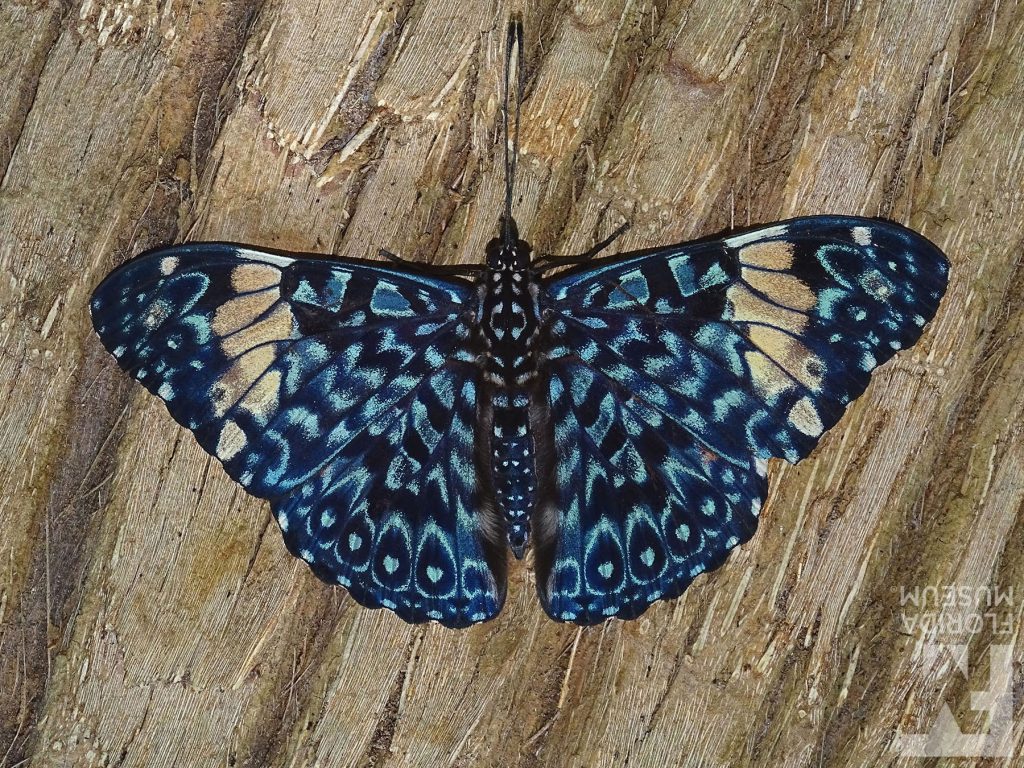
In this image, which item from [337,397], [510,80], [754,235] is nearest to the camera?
[754,235]

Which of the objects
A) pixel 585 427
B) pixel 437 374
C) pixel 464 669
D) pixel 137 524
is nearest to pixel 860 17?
pixel 585 427

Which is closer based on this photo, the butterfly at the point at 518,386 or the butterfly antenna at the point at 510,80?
the butterfly at the point at 518,386

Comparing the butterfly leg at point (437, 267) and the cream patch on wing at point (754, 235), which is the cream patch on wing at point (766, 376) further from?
the butterfly leg at point (437, 267)

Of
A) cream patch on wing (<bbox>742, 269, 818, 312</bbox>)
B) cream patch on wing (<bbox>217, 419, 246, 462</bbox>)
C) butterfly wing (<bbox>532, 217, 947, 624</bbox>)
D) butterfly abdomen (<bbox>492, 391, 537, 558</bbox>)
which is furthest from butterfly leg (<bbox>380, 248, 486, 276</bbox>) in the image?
cream patch on wing (<bbox>742, 269, 818, 312</bbox>)

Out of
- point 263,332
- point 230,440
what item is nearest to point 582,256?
point 263,332

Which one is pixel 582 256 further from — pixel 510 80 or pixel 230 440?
pixel 230 440

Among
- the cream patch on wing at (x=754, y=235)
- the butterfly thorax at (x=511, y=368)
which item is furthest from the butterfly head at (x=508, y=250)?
the cream patch on wing at (x=754, y=235)
